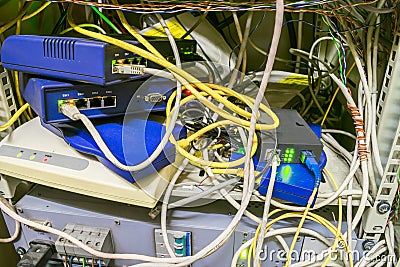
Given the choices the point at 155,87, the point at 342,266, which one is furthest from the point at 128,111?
the point at 342,266

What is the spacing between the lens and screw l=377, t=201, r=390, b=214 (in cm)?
67

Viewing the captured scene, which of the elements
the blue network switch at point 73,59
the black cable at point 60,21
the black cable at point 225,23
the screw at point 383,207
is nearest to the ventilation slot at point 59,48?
the blue network switch at point 73,59

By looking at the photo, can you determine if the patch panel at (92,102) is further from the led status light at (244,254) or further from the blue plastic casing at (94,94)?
the led status light at (244,254)

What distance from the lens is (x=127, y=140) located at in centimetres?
67

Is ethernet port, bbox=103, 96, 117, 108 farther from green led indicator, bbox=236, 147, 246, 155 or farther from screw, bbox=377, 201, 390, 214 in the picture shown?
screw, bbox=377, 201, 390, 214

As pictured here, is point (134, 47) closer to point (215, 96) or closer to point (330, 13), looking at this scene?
point (215, 96)

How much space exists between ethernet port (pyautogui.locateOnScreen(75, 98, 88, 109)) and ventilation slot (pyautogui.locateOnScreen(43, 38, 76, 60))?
81mm

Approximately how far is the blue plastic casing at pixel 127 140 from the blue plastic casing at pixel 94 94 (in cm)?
3

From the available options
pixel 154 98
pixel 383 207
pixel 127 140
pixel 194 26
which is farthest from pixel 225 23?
pixel 383 207

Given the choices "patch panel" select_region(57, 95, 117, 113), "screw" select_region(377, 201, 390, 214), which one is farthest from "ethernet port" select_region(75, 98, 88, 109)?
"screw" select_region(377, 201, 390, 214)

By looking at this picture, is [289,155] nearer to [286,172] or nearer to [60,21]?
[286,172]

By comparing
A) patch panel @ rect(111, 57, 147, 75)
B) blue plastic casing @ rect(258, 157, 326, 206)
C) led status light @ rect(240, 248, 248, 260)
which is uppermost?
patch panel @ rect(111, 57, 147, 75)

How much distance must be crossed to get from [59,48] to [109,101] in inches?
5.2

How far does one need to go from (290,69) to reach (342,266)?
578 mm
